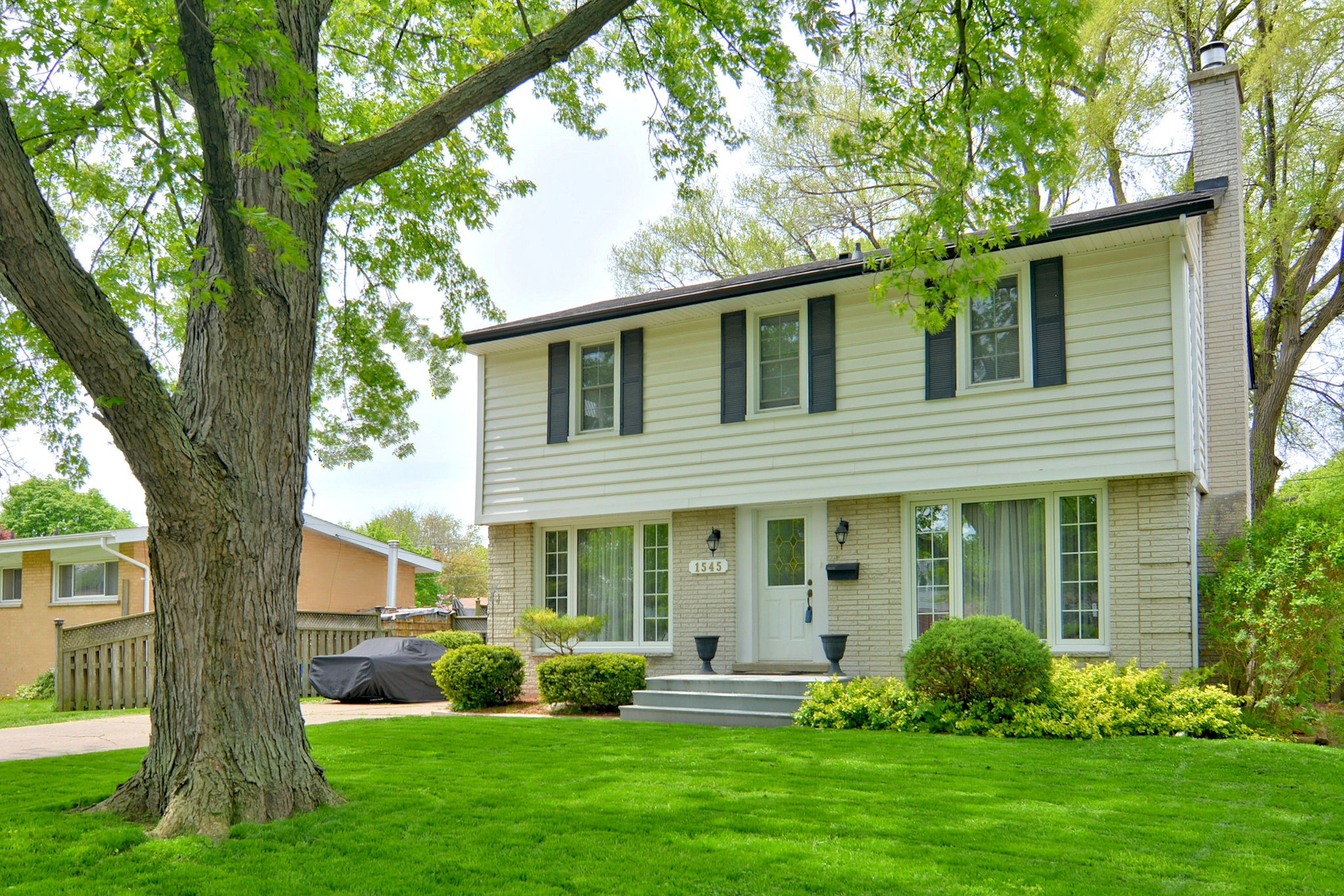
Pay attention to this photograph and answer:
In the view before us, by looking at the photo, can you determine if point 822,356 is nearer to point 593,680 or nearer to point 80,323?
point 593,680

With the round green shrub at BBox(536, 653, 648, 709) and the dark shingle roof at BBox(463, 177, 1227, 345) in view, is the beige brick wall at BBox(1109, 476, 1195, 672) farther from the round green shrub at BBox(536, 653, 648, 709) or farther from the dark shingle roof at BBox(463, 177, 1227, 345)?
the round green shrub at BBox(536, 653, 648, 709)

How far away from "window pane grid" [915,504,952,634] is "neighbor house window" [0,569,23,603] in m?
21.3

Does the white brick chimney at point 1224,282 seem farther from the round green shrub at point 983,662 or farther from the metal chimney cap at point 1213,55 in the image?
the round green shrub at point 983,662

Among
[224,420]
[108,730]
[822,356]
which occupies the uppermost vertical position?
[822,356]

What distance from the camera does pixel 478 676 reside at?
517 inches

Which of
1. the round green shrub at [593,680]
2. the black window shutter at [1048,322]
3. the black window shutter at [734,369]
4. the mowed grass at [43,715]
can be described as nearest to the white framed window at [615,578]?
the round green shrub at [593,680]

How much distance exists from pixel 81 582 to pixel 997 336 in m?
20.7

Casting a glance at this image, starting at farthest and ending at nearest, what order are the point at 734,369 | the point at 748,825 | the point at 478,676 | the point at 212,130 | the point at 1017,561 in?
the point at 734,369 < the point at 478,676 < the point at 1017,561 < the point at 748,825 < the point at 212,130

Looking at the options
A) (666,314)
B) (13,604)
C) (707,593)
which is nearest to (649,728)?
(707,593)

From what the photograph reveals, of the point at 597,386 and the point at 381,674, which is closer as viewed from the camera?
the point at 597,386

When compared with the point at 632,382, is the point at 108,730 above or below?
below

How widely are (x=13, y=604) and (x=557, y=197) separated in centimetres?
1823

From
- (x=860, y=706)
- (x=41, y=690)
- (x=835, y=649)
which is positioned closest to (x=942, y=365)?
(x=835, y=649)

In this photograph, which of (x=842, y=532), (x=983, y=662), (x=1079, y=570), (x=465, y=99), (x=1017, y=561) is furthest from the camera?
(x=842, y=532)
